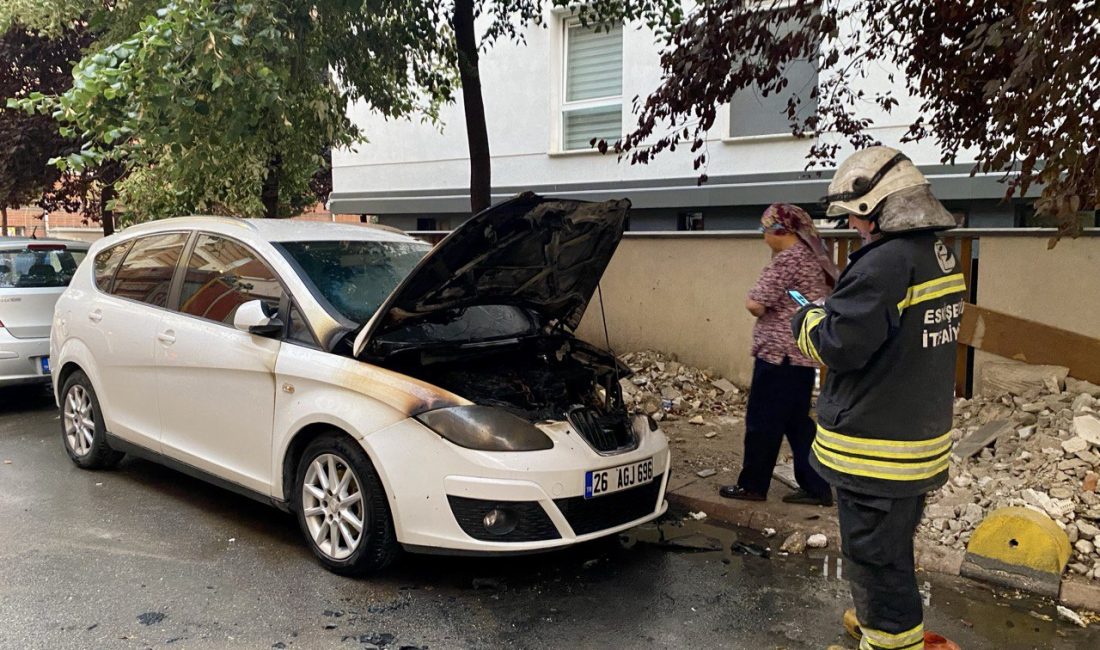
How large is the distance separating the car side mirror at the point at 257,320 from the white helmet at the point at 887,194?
2727 millimetres

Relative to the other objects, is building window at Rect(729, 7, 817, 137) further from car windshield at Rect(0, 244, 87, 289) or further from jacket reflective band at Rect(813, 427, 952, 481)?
jacket reflective band at Rect(813, 427, 952, 481)

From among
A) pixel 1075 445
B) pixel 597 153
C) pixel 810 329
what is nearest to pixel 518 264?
pixel 810 329

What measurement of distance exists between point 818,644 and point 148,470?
4489 millimetres

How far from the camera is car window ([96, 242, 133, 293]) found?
551 cm

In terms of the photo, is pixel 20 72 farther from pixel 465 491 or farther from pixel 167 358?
pixel 465 491

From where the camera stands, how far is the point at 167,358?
187 inches

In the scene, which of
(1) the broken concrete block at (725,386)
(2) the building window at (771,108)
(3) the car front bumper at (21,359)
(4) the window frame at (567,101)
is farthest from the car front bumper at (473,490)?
(4) the window frame at (567,101)

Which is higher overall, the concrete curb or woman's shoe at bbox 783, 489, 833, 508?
woman's shoe at bbox 783, 489, 833, 508

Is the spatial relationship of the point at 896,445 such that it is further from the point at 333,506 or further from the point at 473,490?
the point at 333,506

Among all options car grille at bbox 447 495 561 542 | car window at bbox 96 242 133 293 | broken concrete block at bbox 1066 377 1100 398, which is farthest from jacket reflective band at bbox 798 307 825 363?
car window at bbox 96 242 133 293

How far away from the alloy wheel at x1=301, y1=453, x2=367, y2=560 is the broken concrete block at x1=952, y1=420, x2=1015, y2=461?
3.59 metres

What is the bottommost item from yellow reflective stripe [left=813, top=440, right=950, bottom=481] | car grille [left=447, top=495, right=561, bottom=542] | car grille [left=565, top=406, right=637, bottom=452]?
Result: car grille [left=447, top=495, right=561, bottom=542]

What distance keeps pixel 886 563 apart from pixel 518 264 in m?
2.29

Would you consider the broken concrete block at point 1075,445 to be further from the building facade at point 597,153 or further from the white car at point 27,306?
the white car at point 27,306
